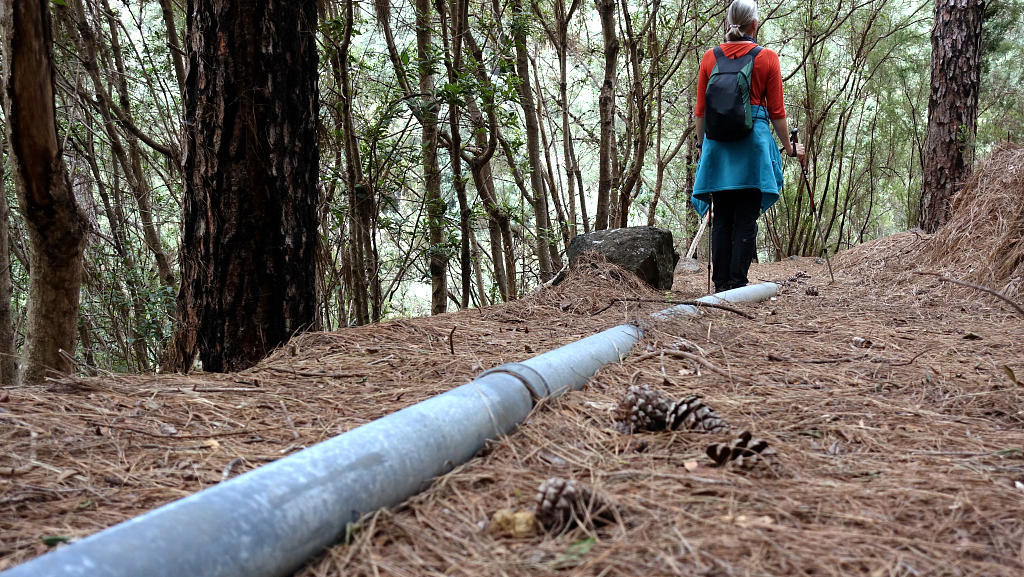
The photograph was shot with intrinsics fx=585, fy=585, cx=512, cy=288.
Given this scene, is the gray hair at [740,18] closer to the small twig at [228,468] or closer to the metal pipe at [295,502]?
the metal pipe at [295,502]

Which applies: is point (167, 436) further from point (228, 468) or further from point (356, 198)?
point (356, 198)

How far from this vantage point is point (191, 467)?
1.29 m

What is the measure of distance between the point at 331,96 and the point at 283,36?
211 centimetres

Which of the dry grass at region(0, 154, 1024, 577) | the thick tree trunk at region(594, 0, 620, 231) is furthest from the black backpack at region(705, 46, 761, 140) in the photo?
the thick tree trunk at region(594, 0, 620, 231)

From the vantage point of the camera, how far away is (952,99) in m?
5.53

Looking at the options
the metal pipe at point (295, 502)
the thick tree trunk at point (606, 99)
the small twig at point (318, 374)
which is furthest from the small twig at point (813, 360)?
the thick tree trunk at point (606, 99)

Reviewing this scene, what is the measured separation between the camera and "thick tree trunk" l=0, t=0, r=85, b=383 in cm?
233

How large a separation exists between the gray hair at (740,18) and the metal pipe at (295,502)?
332cm

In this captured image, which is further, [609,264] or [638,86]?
[638,86]

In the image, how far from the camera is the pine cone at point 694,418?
4.69 feet

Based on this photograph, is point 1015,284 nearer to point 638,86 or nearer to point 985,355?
point 985,355

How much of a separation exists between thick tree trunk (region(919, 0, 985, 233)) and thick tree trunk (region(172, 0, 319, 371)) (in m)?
5.69

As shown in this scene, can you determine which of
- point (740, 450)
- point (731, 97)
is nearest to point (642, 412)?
point (740, 450)

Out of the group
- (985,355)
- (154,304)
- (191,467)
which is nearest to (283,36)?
(191,467)
